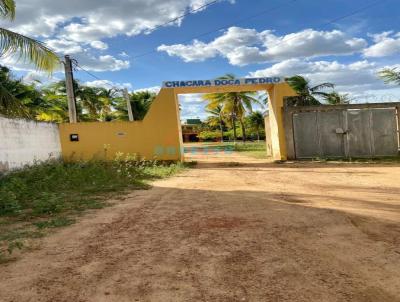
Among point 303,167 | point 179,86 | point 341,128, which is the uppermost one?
point 179,86

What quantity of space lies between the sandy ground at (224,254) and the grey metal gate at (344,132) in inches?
353

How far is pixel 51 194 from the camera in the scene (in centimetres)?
812

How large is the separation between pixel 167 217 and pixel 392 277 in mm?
3473

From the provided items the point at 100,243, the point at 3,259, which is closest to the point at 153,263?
the point at 100,243

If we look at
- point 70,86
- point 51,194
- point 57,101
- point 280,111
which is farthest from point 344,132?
point 57,101

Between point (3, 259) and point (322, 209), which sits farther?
point (322, 209)

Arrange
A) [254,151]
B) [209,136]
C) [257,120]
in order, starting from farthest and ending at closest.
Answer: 1. [209,136]
2. [257,120]
3. [254,151]

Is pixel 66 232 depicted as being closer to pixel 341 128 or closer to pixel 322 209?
pixel 322 209

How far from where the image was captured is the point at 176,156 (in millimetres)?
16344

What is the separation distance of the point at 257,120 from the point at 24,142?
3786 cm

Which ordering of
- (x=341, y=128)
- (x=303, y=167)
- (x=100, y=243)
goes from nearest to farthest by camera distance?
(x=100, y=243)
(x=303, y=167)
(x=341, y=128)

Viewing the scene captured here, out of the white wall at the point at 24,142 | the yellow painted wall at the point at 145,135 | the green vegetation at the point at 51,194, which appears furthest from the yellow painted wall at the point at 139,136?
the green vegetation at the point at 51,194

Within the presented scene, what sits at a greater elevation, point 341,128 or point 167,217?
point 341,128

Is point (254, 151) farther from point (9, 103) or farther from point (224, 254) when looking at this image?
point (224, 254)
